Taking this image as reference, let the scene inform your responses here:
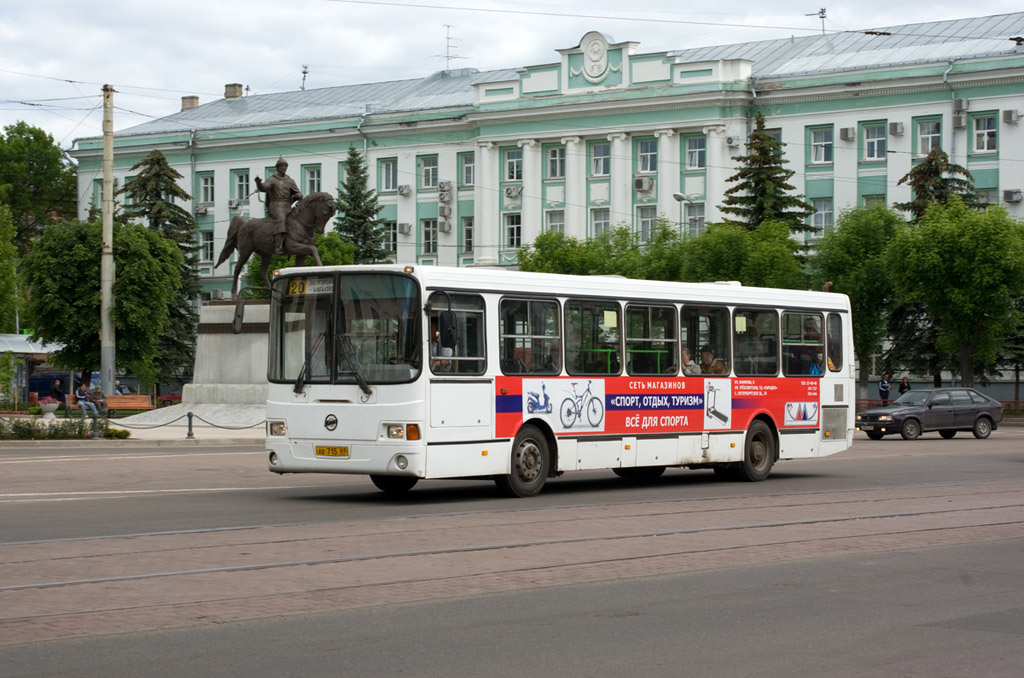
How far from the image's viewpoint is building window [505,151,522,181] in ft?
250

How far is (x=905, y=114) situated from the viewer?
65688 mm

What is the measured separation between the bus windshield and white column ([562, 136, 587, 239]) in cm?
5655

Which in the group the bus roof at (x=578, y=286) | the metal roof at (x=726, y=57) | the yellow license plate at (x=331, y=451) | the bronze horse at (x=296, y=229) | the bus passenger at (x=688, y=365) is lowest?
the yellow license plate at (x=331, y=451)

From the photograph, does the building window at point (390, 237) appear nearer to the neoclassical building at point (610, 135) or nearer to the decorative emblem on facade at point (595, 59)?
the neoclassical building at point (610, 135)

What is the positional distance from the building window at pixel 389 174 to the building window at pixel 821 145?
2306cm

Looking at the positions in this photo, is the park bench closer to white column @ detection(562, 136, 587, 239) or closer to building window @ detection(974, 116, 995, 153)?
white column @ detection(562, 136, 587, 239)

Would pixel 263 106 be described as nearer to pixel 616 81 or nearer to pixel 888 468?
pixel 616 81

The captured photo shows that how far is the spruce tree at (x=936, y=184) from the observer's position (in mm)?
58375

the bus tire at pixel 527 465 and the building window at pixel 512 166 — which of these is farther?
the building window at pixel 512 166

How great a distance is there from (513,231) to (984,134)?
943 inches

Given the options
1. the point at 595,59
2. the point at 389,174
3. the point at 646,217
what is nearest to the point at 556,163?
the point at 595,59

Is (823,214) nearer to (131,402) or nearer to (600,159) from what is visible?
(600,159)

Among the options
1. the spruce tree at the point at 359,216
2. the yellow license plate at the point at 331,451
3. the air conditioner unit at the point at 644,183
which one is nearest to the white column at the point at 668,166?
the air conditioner unit at the point at 644,183

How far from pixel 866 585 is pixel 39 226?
96503mm
